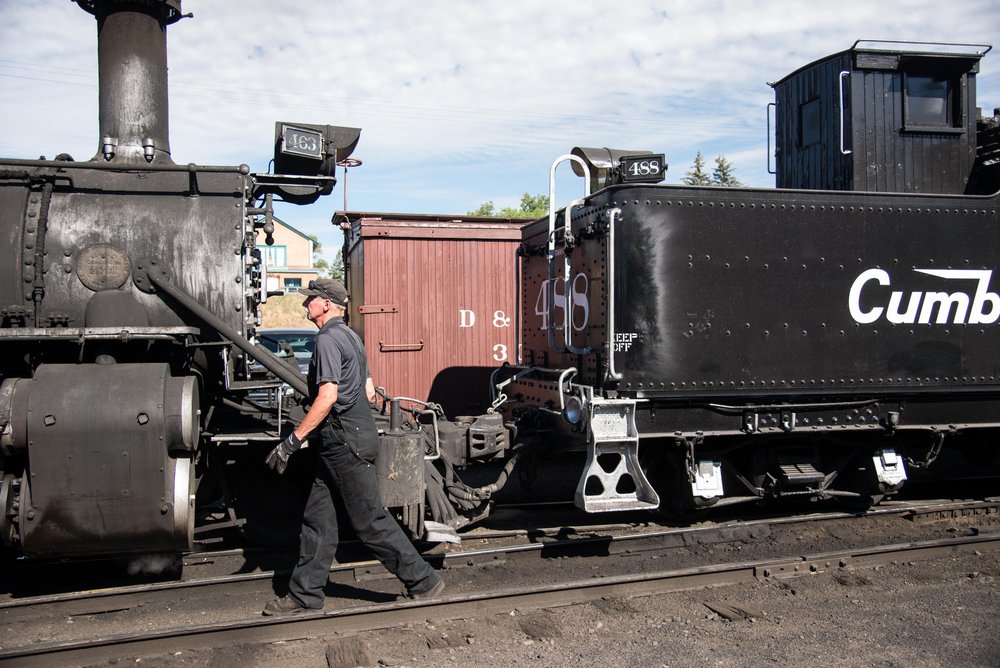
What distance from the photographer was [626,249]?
5797 mm

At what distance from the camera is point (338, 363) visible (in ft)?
15.5

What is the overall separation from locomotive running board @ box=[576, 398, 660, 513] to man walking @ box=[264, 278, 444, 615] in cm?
154

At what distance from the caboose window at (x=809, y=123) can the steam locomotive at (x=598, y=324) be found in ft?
0.25

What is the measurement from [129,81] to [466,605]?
4453 millimetres

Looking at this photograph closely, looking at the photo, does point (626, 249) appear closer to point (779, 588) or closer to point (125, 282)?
point (779, 588)

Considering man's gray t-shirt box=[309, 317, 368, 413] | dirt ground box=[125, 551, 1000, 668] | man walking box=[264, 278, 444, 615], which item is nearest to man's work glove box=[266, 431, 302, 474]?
man walking box=[264, 278, 444, 615]

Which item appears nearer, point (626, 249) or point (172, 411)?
point (172, 411)

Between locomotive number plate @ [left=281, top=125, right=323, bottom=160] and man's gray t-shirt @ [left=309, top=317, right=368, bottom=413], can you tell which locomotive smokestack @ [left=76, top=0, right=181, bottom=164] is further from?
man's gray t-shirt @ [left=309, top=317, right=368, bottom=413]

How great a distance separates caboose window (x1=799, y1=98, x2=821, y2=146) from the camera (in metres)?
7.31

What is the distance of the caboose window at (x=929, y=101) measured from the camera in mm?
6879

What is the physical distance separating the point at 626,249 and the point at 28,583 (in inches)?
192

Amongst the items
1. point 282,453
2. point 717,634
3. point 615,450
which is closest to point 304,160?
point 282,453

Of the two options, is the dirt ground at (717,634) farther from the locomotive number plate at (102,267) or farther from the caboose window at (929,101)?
the caboose window at (929,101)

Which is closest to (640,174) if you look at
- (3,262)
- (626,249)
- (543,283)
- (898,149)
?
(626,249)
